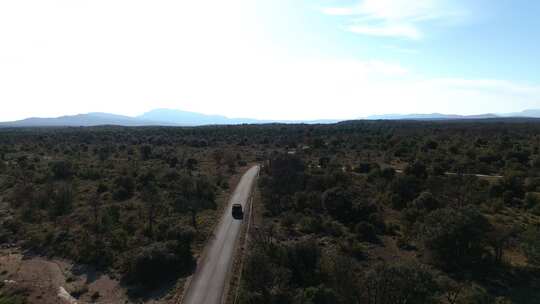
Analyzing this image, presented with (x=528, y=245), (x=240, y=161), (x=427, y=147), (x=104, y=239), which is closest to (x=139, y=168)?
(x=240, y=161)

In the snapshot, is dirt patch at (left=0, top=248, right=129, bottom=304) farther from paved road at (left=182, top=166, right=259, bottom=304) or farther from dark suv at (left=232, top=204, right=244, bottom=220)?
dark suv at (left=232, top=204, right=244, bottom=220)

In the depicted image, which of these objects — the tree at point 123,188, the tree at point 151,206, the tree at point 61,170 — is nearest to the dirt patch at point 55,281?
the tree at point 151,206

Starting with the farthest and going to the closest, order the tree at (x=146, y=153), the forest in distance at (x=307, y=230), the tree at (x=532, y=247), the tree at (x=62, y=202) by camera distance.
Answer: the tree at (x=146, y=153), the tree at (x=62, y=202), the tree at (x=532, y=247), the forest in distance at (x=307, y=230)

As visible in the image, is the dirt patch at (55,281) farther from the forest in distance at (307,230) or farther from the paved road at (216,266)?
the paved road at (216,266)

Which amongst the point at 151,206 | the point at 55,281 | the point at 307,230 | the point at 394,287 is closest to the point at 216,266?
the point at 307,230

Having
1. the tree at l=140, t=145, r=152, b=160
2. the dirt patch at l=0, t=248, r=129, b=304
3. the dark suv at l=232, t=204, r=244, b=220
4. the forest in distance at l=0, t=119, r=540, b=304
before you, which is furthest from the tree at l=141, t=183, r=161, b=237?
the tree at l=140, t=145, r=152, b=160

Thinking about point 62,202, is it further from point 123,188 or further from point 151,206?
point 151,206
